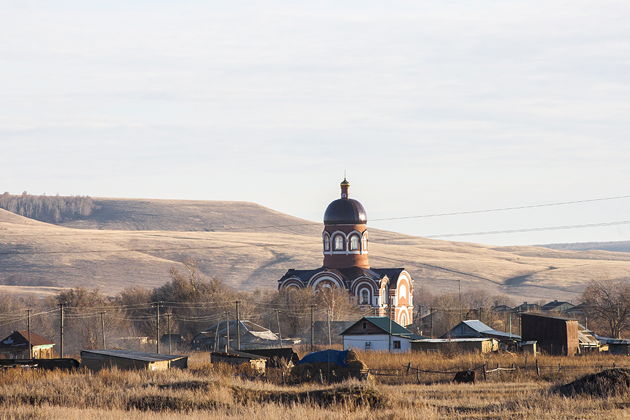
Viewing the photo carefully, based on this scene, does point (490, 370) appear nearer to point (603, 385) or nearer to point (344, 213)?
point (603, 385)

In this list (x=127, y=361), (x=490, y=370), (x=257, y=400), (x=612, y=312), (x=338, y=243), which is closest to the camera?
(x=257, y=400)

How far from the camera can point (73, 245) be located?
17925 centimetres

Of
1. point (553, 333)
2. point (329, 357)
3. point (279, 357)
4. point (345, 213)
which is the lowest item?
point (279, 357)

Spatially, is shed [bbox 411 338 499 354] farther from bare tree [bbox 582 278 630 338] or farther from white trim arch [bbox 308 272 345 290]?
white trim arch [bbox 308 272 345 290]

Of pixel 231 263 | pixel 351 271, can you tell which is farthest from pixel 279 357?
pixel 231 263

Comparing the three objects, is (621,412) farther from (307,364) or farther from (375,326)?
(375,326)

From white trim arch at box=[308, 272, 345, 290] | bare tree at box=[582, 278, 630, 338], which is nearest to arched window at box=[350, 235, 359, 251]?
white trim arch at box=[308, 272, 345, 290]

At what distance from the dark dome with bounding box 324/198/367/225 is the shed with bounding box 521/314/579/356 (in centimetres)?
2618

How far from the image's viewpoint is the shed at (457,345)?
60.1 meters

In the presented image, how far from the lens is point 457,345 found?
6066 cm

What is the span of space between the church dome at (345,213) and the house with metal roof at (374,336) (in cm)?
2109

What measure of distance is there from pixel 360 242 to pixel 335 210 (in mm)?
3387

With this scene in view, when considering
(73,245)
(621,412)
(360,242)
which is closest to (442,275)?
(73,245)

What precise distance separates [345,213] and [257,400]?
193 ft
